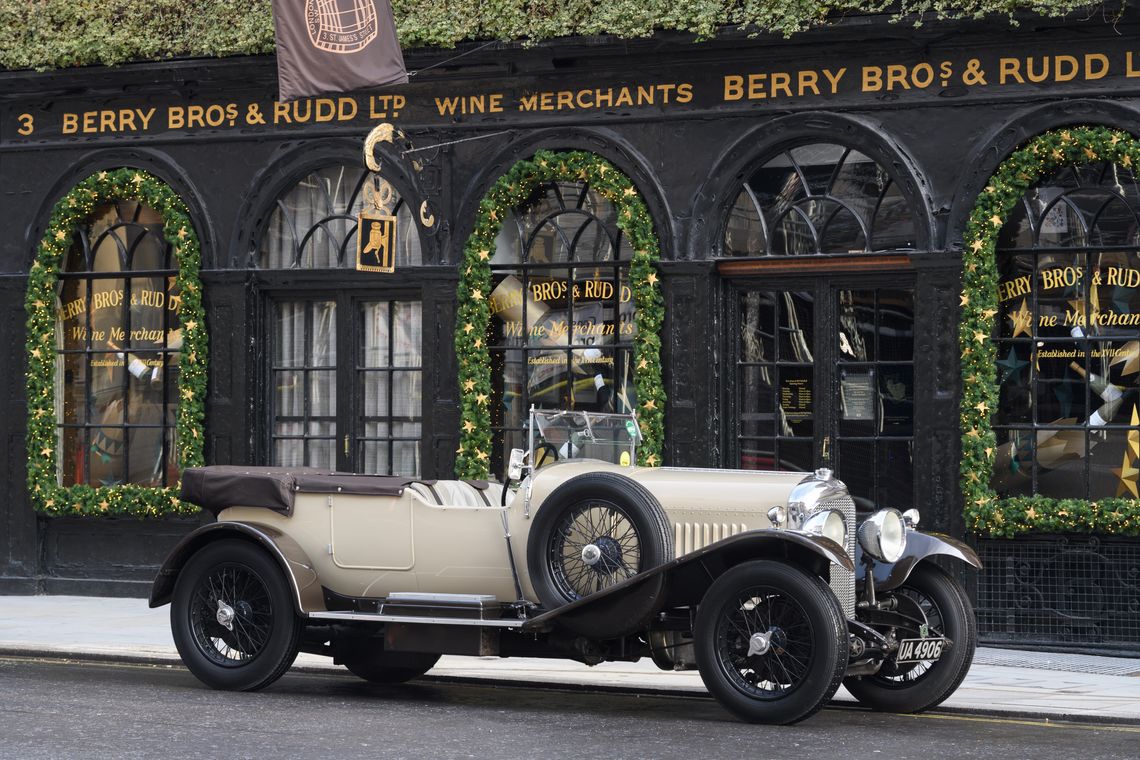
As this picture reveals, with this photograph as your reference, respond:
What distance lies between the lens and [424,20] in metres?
14.6

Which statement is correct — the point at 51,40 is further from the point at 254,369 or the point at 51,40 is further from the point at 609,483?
the point at 609,483

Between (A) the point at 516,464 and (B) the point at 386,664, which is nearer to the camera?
(A) the point at 516,464

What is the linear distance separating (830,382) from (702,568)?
5.08m

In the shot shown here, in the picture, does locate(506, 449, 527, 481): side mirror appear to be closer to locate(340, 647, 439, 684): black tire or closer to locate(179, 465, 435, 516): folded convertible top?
locate(179, 465, 435, 516): folded convertible top

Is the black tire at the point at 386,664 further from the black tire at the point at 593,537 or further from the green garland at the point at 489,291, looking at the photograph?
the green garland at the point at 489,291

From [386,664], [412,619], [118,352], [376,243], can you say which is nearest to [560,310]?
[376,243]

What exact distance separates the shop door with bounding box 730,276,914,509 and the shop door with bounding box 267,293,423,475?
119 inches

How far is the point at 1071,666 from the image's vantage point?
1191 cm

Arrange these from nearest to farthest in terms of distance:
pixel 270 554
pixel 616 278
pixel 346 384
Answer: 1. pixel 270 554
2. pixel 616 278
3. pixel 346 384

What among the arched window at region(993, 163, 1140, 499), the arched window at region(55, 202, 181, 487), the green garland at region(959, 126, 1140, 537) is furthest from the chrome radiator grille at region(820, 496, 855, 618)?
the arched window at region(55, 202, 181, 487)

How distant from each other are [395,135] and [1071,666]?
23.6ft

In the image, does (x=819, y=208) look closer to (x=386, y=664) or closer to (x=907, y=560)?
(x=907, y=560)

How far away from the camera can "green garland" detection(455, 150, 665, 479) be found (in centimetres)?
1389

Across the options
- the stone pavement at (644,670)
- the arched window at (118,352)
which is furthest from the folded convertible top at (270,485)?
the arched window at (118,352)
